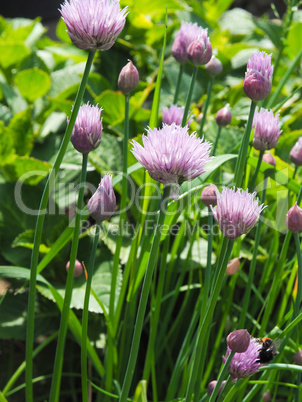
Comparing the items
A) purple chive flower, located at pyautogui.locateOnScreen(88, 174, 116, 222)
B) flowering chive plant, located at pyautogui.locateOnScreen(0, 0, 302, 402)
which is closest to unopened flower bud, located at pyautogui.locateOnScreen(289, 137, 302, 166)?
flowering chive plant, located at pyautogui.locateOnScreen(0, 0, 302, 402)

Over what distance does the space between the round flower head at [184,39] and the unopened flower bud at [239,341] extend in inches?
18.8

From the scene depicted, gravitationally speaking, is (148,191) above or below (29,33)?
below

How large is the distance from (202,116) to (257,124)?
267mm

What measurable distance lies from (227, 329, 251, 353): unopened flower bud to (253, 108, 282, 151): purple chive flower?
278 mm

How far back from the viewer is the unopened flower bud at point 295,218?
26.3 inches

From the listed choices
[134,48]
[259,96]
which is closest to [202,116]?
[259,96]

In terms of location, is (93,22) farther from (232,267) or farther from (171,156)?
(232,267)

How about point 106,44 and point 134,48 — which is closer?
point 106,44

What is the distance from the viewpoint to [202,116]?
984mm

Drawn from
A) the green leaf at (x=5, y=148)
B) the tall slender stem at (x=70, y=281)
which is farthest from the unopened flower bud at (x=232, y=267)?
the green leaf at (x=5, y=148)

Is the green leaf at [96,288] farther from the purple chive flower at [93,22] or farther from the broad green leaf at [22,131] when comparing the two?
the purple chive flower at [93,22]

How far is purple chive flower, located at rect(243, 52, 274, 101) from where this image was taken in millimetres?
639

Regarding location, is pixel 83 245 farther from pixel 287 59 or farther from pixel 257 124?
pixel 287 59

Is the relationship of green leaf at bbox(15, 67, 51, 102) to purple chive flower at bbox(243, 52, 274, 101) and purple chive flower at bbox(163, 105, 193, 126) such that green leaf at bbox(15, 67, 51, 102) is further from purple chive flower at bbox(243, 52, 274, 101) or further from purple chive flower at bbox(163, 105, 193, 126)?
purple chive flower at bbox(243, 52, 274, 101)
